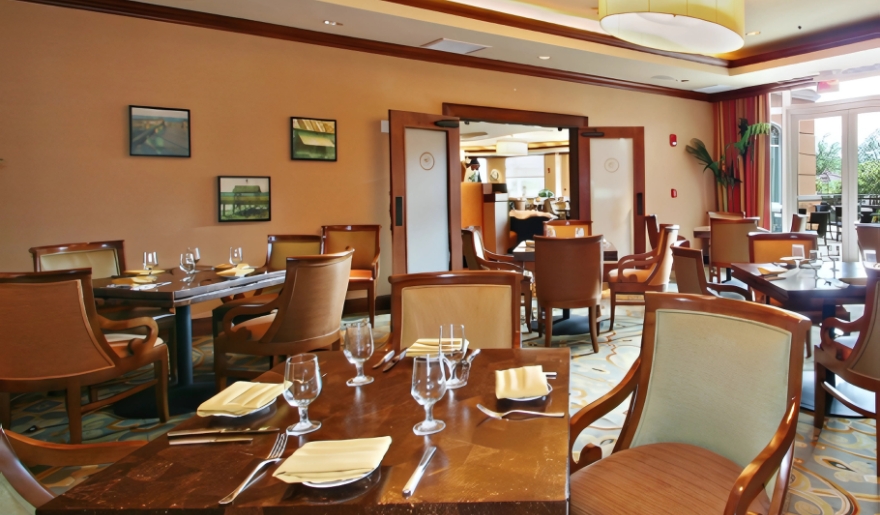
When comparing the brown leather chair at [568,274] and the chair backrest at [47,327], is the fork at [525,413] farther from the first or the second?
the brown leather chair at [568,274]

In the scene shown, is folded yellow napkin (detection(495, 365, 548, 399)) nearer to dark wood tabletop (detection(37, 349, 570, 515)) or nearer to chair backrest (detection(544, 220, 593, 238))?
dark wood tabletop (detection(37, 349, 570, 515))

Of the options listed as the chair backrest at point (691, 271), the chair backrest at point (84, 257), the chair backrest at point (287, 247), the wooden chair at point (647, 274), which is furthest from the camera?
the wooden chair at point (647, 274)

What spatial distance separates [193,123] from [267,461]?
483 cm

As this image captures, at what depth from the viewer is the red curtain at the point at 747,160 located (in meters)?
8.84

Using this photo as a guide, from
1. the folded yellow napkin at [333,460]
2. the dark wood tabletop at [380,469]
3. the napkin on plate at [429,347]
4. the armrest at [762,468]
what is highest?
the napkin on plate at [429,347]

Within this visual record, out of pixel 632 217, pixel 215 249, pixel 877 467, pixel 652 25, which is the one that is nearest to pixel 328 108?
pixel 215 249

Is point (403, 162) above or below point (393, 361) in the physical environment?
above

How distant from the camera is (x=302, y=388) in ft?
4.34

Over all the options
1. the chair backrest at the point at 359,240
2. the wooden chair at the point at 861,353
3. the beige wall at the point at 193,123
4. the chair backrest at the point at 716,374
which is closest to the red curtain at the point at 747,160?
the beige wall at the point at 193,123

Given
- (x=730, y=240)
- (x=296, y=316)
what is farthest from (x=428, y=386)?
(x=730, y=240)

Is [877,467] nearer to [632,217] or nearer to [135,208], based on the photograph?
[135,208]

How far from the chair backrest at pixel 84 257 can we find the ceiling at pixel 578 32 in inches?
84.0

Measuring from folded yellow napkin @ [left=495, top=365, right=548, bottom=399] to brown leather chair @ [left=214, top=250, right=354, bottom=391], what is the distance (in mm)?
1706

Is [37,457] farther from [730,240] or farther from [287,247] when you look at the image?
[730,240]
